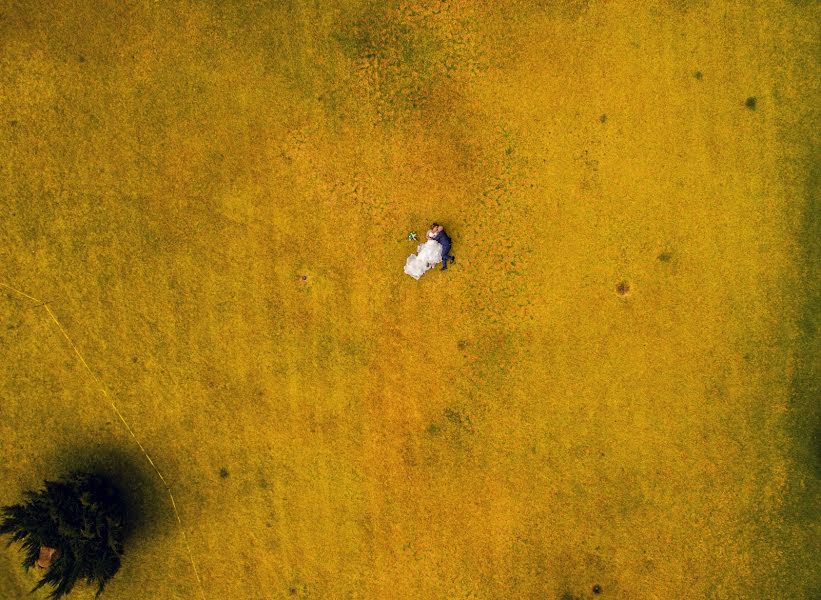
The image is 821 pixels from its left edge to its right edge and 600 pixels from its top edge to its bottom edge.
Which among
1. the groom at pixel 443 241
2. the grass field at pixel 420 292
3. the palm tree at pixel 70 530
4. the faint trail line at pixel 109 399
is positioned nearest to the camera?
the palm tree at pixel 70 530

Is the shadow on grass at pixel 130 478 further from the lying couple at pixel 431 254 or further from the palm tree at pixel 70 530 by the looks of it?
the lying couple at pixel 431 254

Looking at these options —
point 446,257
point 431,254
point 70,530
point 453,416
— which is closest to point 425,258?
point 431,254

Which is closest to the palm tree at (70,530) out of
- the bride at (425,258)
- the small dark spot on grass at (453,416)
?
the small dark spot on grass at (453,416)

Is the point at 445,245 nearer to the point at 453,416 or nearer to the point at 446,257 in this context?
the point at 446,257

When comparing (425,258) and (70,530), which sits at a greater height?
(425,258)

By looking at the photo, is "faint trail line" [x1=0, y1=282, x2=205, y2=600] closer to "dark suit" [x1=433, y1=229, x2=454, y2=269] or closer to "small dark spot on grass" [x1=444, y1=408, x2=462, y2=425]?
"small dark spot on grass" [x1=444, y1=408, x2=462, y2=425]

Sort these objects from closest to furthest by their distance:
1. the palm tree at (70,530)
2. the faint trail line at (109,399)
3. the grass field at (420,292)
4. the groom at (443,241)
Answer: the palm tree at (70,530) < the groom at (443,241) < the grass field at (420,292) < the faint trail line at (109,399)

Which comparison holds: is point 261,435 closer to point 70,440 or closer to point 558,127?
point 70,440

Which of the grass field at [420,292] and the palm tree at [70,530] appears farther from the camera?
the grass field at [420,292]

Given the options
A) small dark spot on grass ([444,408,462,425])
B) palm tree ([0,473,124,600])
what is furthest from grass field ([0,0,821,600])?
palm tree ([0,473,124,600])
